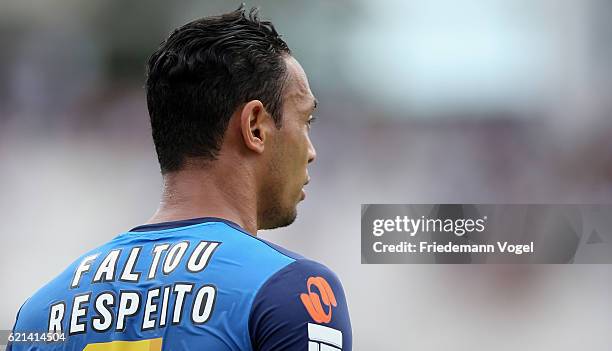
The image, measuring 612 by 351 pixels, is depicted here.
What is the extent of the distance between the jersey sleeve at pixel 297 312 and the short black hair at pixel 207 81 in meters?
0.21

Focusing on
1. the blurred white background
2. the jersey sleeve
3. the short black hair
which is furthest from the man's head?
the blurred white background

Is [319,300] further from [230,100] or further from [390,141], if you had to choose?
[390,141]

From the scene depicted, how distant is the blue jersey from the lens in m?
0.91

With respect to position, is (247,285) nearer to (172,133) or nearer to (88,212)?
(172,133)

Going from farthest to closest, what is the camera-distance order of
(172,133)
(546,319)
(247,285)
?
(546,319)
(172,133)
(247,285)

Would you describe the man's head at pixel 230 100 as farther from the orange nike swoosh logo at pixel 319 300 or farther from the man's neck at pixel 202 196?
the orange nike swoosh logo at pixel 319 300

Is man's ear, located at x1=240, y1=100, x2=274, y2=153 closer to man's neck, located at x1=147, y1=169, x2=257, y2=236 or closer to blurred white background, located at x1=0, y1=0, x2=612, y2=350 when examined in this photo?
man's neck, located at x1=147, y1=169, x2=257, y2=236

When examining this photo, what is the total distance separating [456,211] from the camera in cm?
388

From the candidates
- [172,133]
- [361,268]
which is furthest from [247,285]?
[361,268]

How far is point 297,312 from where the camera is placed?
917 mm

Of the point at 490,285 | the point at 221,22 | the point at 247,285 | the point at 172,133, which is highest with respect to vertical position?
the point at 221,22

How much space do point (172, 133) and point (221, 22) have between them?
0.15 m

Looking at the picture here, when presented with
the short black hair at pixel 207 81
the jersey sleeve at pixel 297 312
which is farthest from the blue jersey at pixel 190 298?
the short black hair at pixel 207 81

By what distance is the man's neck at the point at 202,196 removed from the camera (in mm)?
1058
